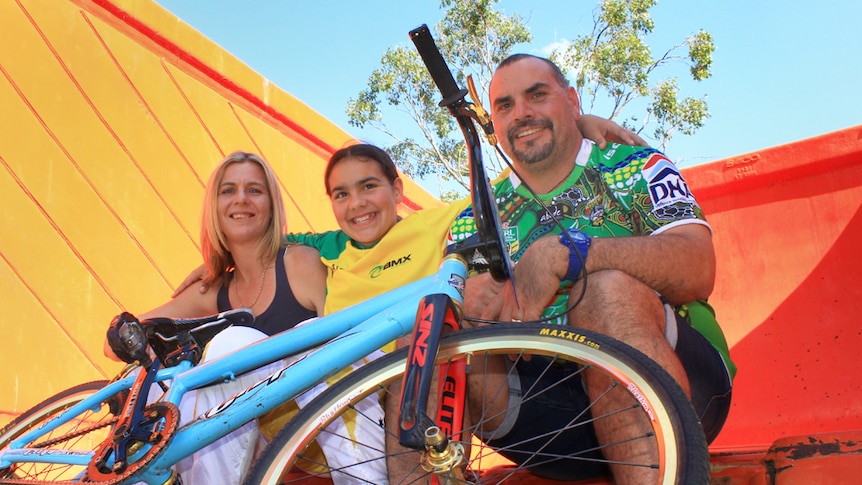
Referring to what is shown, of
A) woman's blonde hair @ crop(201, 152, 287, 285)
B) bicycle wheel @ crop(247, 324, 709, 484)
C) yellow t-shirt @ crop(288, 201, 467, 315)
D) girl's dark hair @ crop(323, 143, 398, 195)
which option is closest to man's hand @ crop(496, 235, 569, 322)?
bicycle wheel @ crop(247, 324, 709, 484)

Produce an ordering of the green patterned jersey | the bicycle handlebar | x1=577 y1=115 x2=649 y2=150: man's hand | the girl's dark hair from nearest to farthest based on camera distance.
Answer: the bicycle handlebar < the green patterned jersey < x1=577 y1=115 x2=649 y2=150: man's hand < the girl's dark hair

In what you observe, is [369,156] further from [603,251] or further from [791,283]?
[791,283]

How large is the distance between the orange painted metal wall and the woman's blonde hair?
5.85 feet

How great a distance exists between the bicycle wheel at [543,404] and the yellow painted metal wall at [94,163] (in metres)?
1.70

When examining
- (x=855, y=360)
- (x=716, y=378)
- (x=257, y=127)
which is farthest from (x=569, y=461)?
(x=257, y=127)

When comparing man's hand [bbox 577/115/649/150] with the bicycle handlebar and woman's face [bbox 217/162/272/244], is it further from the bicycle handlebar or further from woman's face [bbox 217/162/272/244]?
woman's face [bbox 217/162/272/244]

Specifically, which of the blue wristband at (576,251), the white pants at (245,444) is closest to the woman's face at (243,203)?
the white pants at (245,444)

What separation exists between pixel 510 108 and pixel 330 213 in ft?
7.45

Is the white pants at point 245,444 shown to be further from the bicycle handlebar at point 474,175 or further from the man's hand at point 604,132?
the man's hand at point 604,132

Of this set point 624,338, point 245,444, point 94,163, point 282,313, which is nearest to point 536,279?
point 624,338

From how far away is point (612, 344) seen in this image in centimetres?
117

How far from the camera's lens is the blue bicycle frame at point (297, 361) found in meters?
1.39

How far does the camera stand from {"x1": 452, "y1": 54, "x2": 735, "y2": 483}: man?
1.39 metres

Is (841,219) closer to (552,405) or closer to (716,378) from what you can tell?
(716,378)
